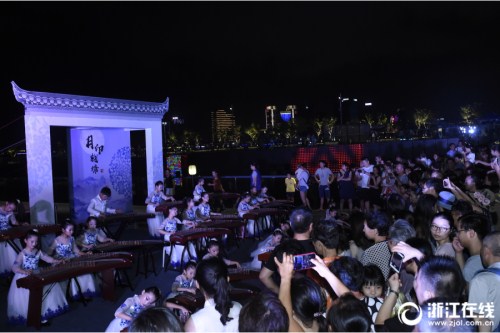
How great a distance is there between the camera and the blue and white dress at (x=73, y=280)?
6918mm

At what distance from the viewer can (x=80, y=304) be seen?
6902 mm

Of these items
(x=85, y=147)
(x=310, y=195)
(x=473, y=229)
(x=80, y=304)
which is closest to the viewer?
(x=473, y=229)

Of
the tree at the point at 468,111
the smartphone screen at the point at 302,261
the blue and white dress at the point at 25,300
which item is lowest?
the blue and white dress at the point at 25,300

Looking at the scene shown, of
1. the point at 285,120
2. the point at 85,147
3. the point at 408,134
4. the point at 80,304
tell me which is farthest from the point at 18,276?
the point at 285,120

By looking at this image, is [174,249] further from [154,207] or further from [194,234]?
[154,207]

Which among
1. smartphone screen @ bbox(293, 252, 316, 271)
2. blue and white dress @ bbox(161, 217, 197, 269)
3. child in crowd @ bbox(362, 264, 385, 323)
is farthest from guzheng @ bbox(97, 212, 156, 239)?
child in crowd @ bbox(362, 264, 385, 323)

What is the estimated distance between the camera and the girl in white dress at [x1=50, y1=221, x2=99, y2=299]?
6918 millimetres

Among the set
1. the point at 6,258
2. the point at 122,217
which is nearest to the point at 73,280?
the point at 6,258

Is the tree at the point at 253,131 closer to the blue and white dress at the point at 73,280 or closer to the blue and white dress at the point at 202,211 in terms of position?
the blue and white dress at the point at 202,211

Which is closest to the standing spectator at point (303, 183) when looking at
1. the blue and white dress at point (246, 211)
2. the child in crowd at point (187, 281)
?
the blue and white dress at point (246, 211)

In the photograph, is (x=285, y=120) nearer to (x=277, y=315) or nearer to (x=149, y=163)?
(x=149, y=163)

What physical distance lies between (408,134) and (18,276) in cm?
2826

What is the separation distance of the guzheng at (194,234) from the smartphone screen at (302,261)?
542 centimetres

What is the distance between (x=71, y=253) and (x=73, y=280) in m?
0.45
